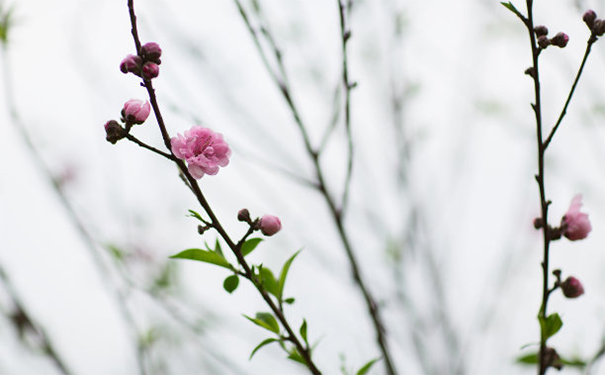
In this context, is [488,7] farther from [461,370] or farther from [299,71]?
[461,370]

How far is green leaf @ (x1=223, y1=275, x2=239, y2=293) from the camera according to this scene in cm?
90

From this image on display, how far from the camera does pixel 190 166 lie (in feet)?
2.64

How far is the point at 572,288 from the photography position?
0.96m

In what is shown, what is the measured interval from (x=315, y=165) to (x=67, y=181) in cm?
165

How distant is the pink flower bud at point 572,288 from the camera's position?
0.96 meters

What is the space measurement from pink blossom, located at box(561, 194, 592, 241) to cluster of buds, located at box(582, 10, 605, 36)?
0.31 meters

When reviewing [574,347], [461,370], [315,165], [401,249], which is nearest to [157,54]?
[315,165]

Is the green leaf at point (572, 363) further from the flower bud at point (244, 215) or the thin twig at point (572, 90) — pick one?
the flower bud at point (244, 215)

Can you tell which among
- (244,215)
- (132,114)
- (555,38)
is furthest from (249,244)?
(555,38)

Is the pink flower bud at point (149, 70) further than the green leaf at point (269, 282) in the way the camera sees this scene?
No

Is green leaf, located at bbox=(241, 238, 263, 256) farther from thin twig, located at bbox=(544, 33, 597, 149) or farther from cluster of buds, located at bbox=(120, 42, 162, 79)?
thin twig, located at bbox=(544, 33, 597, 149)

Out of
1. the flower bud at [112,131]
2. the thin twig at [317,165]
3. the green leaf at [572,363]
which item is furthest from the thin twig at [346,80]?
the flower bud at [112,131]

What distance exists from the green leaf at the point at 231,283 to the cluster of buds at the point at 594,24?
0.72 metres

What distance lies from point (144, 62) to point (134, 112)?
3.4 inches
